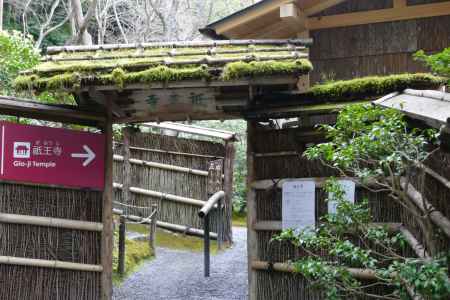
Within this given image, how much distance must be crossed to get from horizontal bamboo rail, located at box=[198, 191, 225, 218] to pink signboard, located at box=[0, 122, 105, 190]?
367 cm

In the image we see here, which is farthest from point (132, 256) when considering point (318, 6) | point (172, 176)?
point (318, 6)

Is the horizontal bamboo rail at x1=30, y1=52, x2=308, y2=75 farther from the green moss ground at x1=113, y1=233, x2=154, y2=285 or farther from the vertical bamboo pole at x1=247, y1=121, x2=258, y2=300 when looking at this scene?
the green moss ground at x1=113, y1=233, x2=154, y2=285

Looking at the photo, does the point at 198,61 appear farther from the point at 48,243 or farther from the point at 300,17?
the point at 48,243

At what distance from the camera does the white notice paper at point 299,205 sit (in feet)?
22.3

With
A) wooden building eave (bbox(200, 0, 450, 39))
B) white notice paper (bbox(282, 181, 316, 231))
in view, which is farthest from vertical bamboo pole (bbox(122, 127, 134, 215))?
white notice paper (bbox(282, 181, 316, 231))

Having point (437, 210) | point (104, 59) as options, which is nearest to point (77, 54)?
point (104, 59)

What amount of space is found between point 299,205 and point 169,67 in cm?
Answer: 234

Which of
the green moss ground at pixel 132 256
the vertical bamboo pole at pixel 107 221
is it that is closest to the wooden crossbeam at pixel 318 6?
the vertical bamboo pole at pixel 107 221

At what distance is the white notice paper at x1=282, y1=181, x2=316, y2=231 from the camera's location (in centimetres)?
679

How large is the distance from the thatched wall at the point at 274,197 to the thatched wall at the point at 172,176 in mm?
6546

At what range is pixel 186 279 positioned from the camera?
10867 mm

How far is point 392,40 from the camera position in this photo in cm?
810

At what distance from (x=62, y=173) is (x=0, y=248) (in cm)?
128

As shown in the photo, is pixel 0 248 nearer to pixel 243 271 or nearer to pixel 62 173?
pixel 62 173
